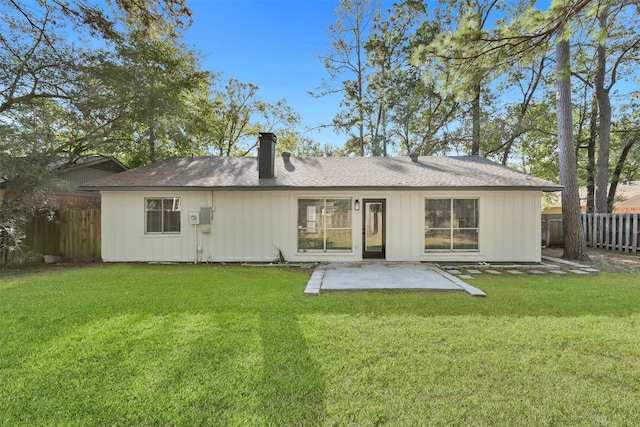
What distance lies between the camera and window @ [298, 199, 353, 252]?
8.33 metres

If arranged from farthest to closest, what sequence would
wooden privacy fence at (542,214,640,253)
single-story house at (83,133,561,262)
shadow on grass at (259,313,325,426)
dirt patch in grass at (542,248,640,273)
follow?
wooden privacy fence at (542,214,640,253)
single-story house at (83,133,561,262)
dirt patch in grass at (542,248,640,273)
shadow on grass at (259,313,325,426)

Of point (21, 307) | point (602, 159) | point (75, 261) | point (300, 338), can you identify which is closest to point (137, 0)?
point (21, 307)

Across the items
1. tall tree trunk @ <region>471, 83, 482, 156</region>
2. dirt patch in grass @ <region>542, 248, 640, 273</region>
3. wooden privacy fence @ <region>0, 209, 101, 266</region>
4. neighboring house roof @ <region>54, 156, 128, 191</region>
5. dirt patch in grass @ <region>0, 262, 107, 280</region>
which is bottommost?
dirt patch in grass @ <region>0, 262, 107, 280</region>

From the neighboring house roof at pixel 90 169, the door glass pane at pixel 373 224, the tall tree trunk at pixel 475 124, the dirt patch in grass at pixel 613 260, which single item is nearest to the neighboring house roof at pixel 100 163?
the neighboring house roof at pixel 90 169

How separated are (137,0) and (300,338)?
7772 millimetres

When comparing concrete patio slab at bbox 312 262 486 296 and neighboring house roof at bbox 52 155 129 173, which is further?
neighboring house roof at bbox 52 155 129 173

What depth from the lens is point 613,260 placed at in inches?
329

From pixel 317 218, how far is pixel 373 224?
1.66 meters

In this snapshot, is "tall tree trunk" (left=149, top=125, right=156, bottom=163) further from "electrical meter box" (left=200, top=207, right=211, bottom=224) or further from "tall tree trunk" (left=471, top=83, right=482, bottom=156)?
"tall tree trunk" (left=471, top=83, right=482, bottom=156)

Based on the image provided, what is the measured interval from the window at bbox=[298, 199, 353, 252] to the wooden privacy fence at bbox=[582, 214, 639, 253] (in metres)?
7.42

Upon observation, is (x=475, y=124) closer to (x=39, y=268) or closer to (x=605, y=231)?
(x=605, y=231)

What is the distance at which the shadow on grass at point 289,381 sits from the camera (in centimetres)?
201

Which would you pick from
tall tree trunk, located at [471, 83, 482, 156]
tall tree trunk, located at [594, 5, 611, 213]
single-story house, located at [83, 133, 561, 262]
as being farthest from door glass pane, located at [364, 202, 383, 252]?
tall tree trunk, located at [594, 5, 611, 213]

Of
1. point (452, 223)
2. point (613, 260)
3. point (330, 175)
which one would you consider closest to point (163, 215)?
point (330, 175)
